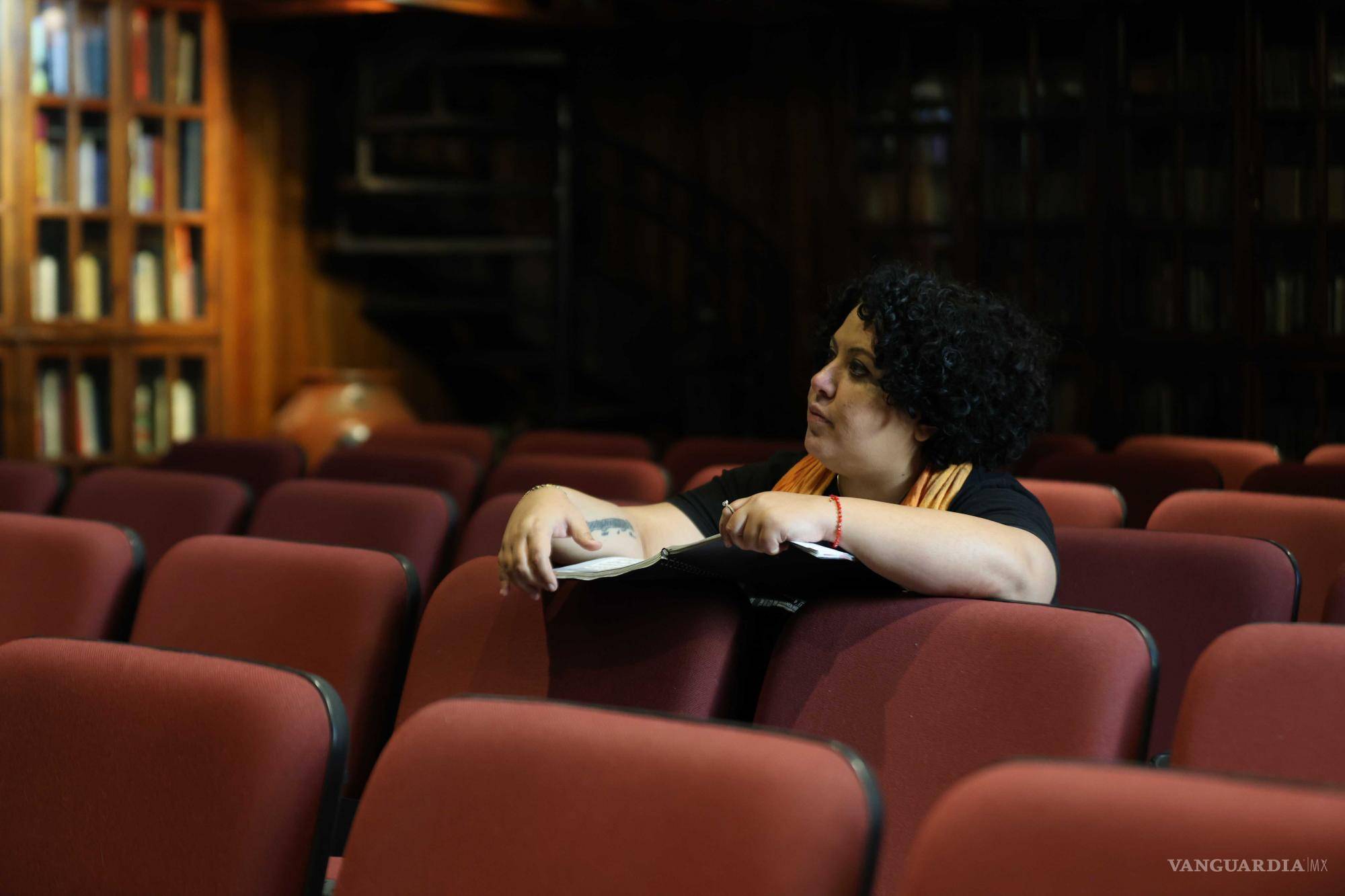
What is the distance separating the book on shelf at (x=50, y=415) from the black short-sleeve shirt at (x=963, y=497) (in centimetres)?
443

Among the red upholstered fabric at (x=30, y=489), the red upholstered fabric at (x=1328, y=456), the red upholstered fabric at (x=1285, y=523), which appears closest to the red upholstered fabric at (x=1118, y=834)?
the red upholstered fabric at (x=1285, y=523)

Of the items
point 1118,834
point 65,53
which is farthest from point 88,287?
point 1118,834

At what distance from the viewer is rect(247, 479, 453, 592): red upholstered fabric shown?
105 inches

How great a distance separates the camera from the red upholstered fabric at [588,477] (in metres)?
3.34

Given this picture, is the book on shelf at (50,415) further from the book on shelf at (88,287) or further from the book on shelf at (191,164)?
the book on shelf at (191,164)

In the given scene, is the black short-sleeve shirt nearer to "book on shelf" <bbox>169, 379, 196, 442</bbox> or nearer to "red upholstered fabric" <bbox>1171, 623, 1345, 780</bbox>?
"red upholstered fabric" <bbox>1171, 623, 1345, 780</bbox>

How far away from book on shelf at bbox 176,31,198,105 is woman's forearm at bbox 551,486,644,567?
4.91m

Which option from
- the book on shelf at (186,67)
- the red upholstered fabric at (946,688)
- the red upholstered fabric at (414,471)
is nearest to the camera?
the red upholstered fabric at (946,688)

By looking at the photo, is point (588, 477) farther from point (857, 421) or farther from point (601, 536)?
point (857, 421)

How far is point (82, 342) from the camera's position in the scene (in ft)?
18.9

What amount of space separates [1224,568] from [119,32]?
534 centimetres

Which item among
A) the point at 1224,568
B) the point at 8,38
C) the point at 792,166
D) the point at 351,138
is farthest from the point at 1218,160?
the point at 8,38

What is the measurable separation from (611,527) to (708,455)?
7.32 ft

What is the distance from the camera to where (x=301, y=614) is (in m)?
1.94
